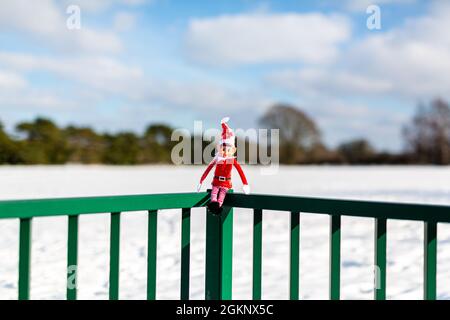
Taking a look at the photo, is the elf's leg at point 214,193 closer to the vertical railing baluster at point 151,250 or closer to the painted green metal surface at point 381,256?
the vertical railing baluster at point 151,250

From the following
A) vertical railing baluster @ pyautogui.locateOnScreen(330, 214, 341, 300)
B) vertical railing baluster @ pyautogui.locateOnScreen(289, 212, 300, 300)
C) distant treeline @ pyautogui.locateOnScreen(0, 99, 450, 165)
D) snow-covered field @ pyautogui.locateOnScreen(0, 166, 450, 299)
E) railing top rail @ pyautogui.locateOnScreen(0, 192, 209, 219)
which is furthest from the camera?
distant treeline @ pyautogui.locateOnScreen(0, 99, 450, 165)

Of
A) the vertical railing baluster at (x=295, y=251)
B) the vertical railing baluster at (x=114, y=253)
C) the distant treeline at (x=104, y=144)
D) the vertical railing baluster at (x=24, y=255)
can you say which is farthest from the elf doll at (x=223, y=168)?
the distant treeline at (x=104, y=144)

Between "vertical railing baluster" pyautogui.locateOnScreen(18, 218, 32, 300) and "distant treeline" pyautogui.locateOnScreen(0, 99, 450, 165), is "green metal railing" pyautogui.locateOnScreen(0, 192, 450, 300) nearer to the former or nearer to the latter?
"vertical railing baluster" pyautogui.locateOnScreen(18, 218, 32, 300)

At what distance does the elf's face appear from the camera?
257cm

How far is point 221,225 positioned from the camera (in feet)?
8.68

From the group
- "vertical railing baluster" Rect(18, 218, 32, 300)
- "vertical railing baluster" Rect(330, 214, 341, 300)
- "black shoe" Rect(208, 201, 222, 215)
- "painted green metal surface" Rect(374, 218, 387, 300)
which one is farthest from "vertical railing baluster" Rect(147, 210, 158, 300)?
"painted green metal surface" Rect(374, 218, 387, 300)

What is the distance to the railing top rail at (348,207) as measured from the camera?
2006 mm

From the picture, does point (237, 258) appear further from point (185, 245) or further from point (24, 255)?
point (24, 255)

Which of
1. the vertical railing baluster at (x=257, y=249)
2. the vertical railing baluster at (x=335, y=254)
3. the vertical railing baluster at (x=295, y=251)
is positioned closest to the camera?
the vertical railing baluster at (x=335, y=254)

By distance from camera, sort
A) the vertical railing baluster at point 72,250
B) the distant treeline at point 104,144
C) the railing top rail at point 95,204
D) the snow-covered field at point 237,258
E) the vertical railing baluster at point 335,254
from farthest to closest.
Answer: the distant treeline at point 104,144 < the snow-covered field at point 237,258 < the vertical railing baluster at point 335,254 < the vertical railing baluster at point 72,250 < the railing top rail at point 95,204

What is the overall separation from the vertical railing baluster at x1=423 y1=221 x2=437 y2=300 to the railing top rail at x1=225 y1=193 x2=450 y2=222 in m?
0.06

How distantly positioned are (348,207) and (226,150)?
645 mm

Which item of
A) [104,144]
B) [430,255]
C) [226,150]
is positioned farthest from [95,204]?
[104,144]
